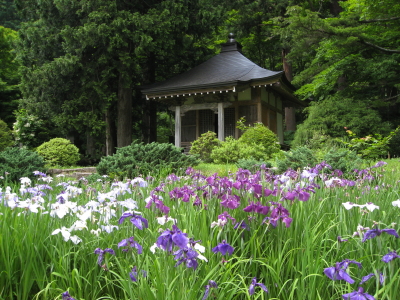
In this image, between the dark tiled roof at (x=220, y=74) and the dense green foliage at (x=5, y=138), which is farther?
the dense green foliage at (x=5, y=138)

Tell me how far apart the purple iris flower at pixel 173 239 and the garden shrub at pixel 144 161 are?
5.76 m

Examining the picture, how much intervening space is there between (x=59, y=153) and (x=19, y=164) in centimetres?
544

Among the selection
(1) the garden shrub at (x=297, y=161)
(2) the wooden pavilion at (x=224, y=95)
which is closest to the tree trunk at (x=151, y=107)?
(2) the wooden pavilion at (x=224, y=95)

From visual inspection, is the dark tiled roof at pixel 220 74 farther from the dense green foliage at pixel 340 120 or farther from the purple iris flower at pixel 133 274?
the purple iris flower at pixel 133 274

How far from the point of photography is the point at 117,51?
14.5 meters

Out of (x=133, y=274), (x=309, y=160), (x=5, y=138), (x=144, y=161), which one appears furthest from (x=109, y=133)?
(x=133, y=274)

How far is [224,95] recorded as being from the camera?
14.9m

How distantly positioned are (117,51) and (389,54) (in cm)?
1058

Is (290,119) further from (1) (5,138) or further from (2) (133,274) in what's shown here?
(2) (133,274)

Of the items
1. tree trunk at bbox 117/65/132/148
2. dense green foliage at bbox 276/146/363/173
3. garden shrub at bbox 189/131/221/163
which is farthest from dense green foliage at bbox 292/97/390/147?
tree trunk at bbox 117/65/132/148

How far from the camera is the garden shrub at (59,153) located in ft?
41.9

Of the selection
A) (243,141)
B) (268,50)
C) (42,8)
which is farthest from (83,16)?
(268,50)

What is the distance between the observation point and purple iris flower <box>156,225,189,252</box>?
1288mm

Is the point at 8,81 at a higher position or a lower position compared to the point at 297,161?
higher
